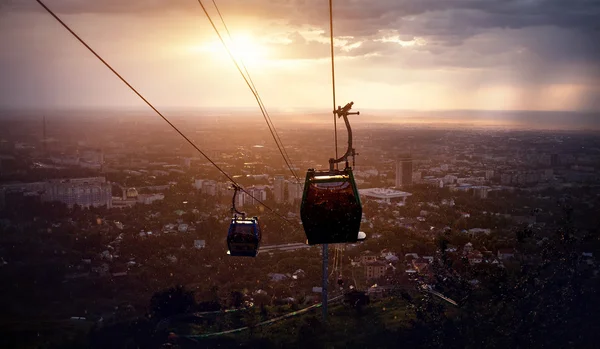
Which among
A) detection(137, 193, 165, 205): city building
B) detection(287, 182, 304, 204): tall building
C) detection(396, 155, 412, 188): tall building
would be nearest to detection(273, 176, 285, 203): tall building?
detection(287, 182, 304, 204): tall building

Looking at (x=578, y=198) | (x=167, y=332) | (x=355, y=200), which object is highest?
(x=355, y=200)

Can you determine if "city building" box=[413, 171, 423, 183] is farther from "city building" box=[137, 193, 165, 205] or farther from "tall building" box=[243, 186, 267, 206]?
"city building" box=[137, 193, 165, 205]

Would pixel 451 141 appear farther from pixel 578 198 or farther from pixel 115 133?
pixel 115 133

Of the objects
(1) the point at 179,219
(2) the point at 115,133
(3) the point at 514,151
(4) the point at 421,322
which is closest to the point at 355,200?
(4) the point at 421,322

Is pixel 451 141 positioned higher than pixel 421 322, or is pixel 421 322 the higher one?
pixel 451 141

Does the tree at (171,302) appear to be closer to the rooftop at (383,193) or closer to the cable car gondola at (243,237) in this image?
the cable car gondola at (243,237)

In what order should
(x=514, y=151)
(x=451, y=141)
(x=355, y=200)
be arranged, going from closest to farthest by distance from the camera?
(x=355, y=200) < (x=514, y=151) < (x=451, y=141)

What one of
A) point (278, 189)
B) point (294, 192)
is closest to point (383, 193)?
point (294, 192)

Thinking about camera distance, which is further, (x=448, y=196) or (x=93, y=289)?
(x=448, y=196)
